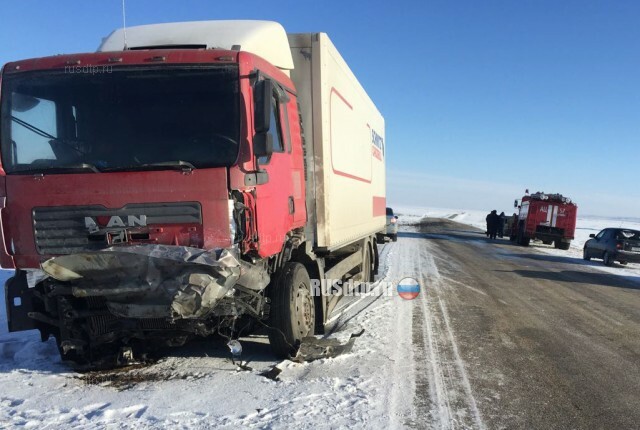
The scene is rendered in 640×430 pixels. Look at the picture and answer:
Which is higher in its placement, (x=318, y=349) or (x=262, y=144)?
(x=262, y=144)

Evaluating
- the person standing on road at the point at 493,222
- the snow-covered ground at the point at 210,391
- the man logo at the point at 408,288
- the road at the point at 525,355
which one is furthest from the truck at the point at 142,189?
the person standing on road at the point at 493,222

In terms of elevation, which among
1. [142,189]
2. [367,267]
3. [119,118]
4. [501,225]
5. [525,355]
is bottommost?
[525,355]

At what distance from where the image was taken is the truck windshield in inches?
167

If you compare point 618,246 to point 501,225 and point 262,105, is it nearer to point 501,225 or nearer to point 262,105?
point 501,225

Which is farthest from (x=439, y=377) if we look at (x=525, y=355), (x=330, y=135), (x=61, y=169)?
(x=61, y=169)

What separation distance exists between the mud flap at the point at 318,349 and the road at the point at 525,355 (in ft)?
2.82

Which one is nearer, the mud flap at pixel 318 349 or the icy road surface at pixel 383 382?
the icy road surface at pixel 383 382

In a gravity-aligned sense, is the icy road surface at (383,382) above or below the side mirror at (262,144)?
below

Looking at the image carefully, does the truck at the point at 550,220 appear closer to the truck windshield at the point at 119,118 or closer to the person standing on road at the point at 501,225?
the person standing on road at the point at 501,225

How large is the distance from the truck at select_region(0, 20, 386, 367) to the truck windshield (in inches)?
0.4

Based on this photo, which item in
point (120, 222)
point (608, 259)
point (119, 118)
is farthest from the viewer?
point (608, 259)

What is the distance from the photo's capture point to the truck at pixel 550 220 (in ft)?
87.2

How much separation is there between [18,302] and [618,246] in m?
19.4

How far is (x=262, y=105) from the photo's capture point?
Answer: 4.26 m
